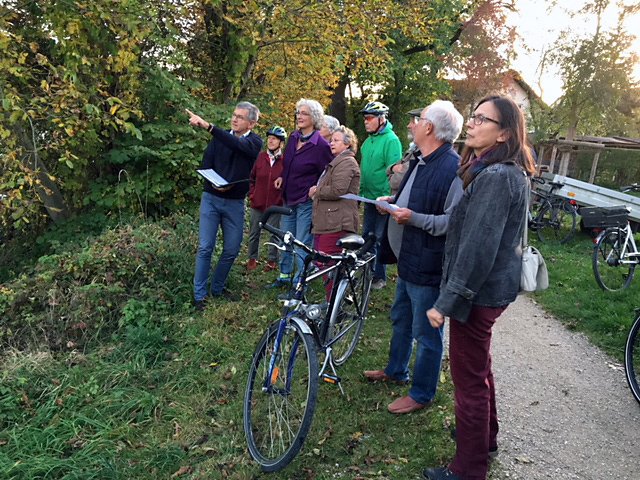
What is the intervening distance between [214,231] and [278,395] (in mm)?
2451

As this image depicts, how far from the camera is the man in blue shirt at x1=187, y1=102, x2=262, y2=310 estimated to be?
4832mm

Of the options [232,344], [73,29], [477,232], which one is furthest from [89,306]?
[477,232]

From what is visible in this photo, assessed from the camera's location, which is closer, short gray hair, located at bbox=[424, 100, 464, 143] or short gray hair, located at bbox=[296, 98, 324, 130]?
short gray hair, located at bbox=[424, 100, 464, 143]

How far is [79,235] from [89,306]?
2182 millimetres

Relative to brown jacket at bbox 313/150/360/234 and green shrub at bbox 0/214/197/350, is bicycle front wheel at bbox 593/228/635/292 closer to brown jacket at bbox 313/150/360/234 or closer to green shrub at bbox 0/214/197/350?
brown jacket at bbox 313/150/360/234

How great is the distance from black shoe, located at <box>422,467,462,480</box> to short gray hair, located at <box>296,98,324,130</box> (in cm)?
353

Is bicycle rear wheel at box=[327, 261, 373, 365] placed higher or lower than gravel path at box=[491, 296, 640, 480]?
higher

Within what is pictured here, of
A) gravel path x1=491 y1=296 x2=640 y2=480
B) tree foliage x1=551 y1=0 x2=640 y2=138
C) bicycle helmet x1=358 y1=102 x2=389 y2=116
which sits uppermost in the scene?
tree foliage x1=551 y1=0 x2=640 y2=138

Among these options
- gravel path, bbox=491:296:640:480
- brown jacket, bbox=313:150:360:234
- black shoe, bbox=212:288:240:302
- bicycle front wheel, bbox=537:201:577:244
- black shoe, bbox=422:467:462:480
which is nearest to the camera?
black shoe, bbox=422:467:462:480

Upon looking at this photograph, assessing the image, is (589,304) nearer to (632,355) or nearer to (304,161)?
(632,355)

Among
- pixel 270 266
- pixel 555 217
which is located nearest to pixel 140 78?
pixel 270 266

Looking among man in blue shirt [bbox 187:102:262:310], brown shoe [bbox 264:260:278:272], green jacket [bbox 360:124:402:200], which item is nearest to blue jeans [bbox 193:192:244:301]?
man in blue shirt [bbox 187:102:262:310]

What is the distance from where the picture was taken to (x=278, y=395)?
291cm

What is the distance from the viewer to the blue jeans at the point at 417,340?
9.91 ft
